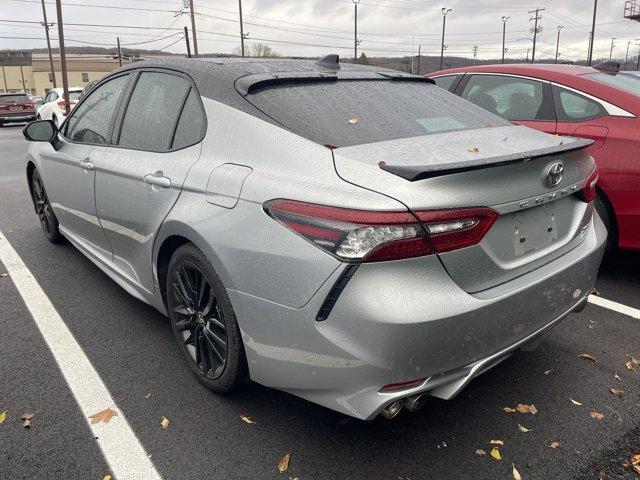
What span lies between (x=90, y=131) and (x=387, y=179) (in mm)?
2663

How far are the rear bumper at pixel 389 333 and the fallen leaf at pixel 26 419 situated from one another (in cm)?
114

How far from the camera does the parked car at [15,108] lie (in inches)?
976

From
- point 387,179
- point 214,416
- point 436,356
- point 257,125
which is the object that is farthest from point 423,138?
point 214,416

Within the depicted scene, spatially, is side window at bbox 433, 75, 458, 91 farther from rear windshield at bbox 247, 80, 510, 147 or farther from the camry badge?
the camry badge

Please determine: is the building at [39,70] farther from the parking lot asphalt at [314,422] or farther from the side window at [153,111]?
the parking lot asphalt at [314,422]

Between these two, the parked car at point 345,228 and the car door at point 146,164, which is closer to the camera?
the parked car at point 345,228

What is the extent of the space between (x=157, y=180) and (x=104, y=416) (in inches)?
45.9

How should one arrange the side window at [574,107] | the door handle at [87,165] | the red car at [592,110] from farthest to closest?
the side window at [574,107], the red car at [592,110], the door handle at [87,165]

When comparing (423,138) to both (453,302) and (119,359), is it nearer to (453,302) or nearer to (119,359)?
(453,302)

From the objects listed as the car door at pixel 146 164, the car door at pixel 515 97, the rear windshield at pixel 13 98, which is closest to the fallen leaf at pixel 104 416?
the car door at pixel 146 164

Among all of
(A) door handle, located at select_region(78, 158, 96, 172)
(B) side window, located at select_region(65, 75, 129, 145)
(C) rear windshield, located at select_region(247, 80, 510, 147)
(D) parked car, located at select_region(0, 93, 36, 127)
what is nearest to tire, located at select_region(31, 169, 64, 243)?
(B) side window, located at select_region(65, 75, 129, 145)

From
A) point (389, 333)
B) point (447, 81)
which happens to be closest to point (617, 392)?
point (389, 333)

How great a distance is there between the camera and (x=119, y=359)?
119 inches

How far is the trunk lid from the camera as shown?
72.9 inches
